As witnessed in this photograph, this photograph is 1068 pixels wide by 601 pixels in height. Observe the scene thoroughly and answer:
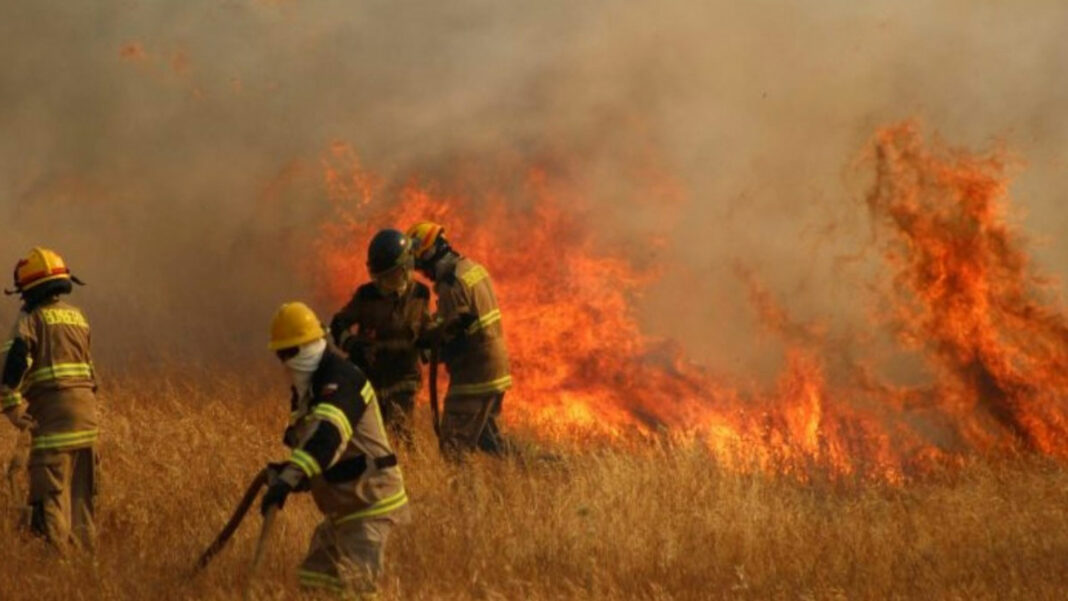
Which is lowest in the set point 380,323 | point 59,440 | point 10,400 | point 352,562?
point 352,562

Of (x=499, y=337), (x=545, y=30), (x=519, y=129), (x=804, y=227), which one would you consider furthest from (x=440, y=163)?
(x=499, y=337)

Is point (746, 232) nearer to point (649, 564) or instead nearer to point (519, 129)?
point (519, 129)

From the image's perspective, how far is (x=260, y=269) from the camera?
55.5 ft

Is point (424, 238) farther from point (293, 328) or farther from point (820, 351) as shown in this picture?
point (820, 351)

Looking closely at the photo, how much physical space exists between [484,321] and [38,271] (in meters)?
2.88

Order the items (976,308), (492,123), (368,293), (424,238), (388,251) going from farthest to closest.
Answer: (492,123) → (976,308) → (424,238) → (368,293) → (388,251)

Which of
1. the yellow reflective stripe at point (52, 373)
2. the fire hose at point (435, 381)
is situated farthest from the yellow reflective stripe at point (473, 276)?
the yellow reflective stripe at point (52, 373)

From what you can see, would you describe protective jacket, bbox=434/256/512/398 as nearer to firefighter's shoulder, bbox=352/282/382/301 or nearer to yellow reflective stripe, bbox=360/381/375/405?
firefighter's shoulder, bbox=352/282/382/301

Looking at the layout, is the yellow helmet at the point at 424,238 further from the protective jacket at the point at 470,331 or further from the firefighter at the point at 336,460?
the firefighter at the point at 336,460

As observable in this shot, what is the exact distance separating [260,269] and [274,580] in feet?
31.2

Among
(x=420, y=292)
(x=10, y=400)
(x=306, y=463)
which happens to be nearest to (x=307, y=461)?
(x=306, y=463)

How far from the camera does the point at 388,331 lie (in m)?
10.1

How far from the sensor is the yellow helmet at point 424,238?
10195 mm

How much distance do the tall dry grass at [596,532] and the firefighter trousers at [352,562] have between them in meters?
0.16
